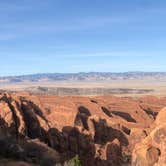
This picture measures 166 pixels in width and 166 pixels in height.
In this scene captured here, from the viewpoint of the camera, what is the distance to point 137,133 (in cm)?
5516

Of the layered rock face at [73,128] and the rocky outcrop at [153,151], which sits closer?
the rocky outcrop at [153,151]

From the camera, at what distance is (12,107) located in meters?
58.4

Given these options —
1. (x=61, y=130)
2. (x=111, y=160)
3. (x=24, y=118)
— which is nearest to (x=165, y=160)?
(x=111, y=160)

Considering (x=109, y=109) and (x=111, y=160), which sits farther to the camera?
(x=109, y=109)

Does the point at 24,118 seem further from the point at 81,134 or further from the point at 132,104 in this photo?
the point at 132,104

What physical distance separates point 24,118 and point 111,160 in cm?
1538

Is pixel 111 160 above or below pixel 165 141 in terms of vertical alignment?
below

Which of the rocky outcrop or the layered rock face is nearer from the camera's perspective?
the rocky outcrop

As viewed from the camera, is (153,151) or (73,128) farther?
(73,128)

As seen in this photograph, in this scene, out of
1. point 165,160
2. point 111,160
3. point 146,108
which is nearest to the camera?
point 165,160

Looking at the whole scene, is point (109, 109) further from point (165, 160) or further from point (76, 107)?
point (165, 160)

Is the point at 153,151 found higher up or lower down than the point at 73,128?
higher up

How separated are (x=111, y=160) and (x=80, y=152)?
489 centimetres

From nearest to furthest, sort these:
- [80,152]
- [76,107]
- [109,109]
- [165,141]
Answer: [165,141]
[80,152]
[76,107]
[109,109]
